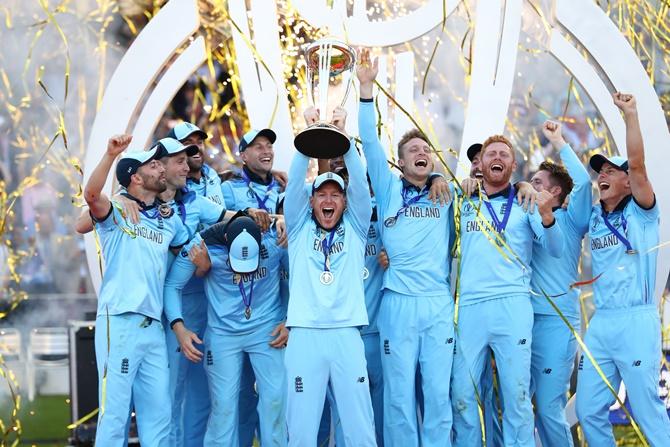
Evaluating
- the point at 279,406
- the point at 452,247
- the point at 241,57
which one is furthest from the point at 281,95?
the point at 279,406

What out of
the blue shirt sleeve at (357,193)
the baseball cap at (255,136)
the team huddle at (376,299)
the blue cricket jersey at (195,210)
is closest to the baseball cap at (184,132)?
the team huddle at (376,299)

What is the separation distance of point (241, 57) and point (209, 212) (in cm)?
142

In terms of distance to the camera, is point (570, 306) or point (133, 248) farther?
point (570, 306)

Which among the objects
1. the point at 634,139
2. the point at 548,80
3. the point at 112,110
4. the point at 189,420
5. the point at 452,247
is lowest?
the point at 189,420

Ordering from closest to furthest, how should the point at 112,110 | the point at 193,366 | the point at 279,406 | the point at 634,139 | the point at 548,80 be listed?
the point at 634,139 → the point at 279,406 → the point at 193,366 → the point at 112,110 → the point at 548,80

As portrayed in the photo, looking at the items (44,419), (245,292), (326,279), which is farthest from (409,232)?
(44,419)

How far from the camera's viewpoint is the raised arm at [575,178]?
5.31 m

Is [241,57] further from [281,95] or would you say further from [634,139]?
[634,139]

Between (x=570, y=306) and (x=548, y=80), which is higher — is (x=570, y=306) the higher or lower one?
the lower one

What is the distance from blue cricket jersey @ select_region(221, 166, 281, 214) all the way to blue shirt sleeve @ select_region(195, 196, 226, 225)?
310 mm

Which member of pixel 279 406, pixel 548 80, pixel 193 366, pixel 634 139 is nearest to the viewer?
pixel 634 139

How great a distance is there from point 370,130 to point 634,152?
138 centimetres

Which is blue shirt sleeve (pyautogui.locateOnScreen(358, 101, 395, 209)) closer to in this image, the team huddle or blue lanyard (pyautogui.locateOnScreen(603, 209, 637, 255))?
the team huddle

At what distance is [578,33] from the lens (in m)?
6.30
